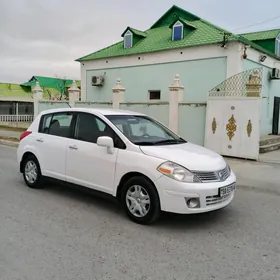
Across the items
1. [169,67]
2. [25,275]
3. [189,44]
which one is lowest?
[25,275]

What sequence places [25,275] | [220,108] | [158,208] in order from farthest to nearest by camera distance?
[220,108] < [158,208] < [25,275]

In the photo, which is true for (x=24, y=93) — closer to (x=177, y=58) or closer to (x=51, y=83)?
(x=51, y=83)

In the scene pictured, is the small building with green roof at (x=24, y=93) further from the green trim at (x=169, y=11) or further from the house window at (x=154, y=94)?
the house window at (x=154, y=94)

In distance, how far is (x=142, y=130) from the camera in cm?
546

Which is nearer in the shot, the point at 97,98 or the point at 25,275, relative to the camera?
the point at 25,275

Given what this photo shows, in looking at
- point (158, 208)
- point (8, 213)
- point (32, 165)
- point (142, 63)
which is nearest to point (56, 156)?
point (32, 165)

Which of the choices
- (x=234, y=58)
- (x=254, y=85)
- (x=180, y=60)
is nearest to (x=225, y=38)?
(x=234, y=58)

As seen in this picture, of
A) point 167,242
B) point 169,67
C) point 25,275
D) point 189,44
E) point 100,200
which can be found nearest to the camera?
point 25,275

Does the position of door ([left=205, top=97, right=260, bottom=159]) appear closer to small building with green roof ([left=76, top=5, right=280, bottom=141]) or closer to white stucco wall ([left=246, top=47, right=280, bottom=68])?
small building with green roof ([left=76, top=5, right=280, bottom=141])

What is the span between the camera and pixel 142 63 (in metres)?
18.3

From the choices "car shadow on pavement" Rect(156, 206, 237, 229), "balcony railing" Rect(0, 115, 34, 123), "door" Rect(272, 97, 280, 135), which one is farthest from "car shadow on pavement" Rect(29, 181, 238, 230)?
"balcony railing" Rect(0, 115, 34, 123)

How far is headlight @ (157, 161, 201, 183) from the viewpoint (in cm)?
429

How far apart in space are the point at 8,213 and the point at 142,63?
582 inches

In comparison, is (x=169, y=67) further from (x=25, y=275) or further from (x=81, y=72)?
(x=25, y=275)
